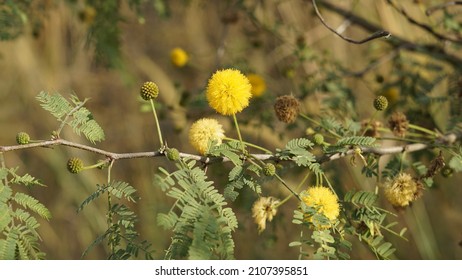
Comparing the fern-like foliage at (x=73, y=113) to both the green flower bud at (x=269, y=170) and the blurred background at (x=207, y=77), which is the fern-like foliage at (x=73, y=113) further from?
the blurred background at (x=207, y=77)

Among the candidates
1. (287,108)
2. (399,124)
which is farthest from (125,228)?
(399,124)

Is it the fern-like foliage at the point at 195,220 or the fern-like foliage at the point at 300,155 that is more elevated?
the fern-like foliage at the point at 300,155

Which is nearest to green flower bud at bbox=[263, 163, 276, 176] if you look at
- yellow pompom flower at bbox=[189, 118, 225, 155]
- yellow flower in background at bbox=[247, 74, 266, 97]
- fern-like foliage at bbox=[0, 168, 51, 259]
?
yellow pompom flower at bbox=[189, 118, 225, 155]

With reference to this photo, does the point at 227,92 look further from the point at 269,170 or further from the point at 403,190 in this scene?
the point at 403,190

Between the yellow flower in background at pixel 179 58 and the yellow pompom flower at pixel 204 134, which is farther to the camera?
the yellow flower in background at pixel 179 58

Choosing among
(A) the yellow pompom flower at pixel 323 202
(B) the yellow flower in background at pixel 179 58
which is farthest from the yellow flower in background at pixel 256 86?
(A) the yellow pompom flower at pixel 323 202

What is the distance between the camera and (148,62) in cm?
468

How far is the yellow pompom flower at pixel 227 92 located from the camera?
156 cm

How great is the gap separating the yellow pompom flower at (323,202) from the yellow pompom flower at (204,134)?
0.29 m

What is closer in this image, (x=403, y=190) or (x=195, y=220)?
(x=195, y=220)

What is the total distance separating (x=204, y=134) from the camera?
159cm

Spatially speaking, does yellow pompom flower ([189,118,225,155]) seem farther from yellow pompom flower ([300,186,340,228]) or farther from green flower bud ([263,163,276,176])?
yellow pompom flower ([300,186,340,228])

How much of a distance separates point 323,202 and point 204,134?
38cm

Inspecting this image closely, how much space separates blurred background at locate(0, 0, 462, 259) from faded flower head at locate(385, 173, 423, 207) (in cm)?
66
